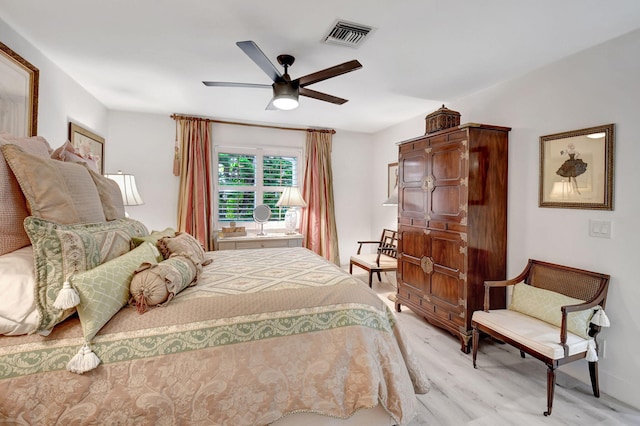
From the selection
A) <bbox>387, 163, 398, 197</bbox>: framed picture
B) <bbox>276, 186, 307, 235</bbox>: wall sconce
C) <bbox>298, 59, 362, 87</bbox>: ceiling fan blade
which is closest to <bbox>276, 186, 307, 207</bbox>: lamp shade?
<bbox>276, 186, 307, 235</bbox>: wall sconce

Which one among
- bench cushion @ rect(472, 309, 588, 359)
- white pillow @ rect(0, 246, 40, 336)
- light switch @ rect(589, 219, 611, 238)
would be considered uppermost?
light switch @ rect(589, 219, 611, 238)

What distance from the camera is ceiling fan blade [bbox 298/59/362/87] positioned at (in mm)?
2051

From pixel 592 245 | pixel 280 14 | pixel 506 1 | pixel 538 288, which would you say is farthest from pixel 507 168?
pixel 280 14

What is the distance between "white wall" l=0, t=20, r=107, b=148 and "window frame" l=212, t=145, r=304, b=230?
5.47 ft

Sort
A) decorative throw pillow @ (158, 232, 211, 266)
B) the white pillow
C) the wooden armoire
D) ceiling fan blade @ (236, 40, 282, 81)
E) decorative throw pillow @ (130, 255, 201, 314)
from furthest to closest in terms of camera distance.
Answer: the wooden armoire → decorative throw pillow @ (158, 232, 211, 266) → ceiling fan blade @ (236, 40, 282, 81) → decorative throw pillow @ (130, 255, 201, 314) → the white pillow

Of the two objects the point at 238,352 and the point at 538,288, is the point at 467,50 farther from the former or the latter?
the point at 238,352

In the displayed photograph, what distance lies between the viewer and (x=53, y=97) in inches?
106

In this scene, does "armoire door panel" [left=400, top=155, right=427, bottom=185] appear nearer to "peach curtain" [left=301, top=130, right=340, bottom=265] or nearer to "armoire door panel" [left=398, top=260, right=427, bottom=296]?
"armoire door panel" [left=398, top=260, right=427, bottom=296]

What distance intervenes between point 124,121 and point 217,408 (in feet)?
13.7

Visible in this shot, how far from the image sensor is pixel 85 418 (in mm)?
1164

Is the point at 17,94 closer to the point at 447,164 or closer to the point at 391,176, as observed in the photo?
the point at 447,164

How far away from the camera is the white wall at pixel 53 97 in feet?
7.38

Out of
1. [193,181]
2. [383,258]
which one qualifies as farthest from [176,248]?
[383,258]

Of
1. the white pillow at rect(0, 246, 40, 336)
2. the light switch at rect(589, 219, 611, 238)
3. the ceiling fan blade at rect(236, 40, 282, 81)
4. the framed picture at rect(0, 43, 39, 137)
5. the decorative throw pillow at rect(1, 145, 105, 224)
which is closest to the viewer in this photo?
the white pillow at rect(0, 246, 40, 336)
